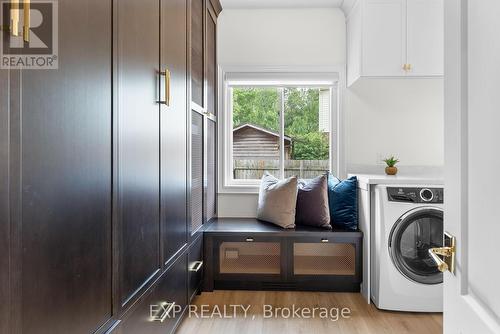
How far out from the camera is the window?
3.66 metres

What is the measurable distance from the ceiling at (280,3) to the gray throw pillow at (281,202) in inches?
68.6

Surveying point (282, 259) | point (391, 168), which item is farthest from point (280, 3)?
point (282, 259)

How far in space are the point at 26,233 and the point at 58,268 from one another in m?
0.18

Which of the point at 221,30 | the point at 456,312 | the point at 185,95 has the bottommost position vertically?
the point at 456,312

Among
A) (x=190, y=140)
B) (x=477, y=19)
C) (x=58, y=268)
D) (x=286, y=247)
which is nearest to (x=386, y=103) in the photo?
(x=286, y=247)

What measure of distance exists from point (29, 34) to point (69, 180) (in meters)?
0.39

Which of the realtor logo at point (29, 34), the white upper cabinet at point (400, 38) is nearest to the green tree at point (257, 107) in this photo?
the white upper cabinet at point (400, 38)

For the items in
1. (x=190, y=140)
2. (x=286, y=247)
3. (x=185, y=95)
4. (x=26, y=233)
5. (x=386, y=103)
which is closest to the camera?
(x=26, y=233)

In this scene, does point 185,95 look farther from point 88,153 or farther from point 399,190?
point 399,190

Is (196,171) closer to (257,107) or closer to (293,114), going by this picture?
(257,107)

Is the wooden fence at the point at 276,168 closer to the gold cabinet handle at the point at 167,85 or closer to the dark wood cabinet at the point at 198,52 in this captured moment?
the dark wood cabinet at the point at 198,52

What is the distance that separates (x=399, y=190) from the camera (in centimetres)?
258

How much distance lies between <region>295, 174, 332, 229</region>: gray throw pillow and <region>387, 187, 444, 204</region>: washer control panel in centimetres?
63

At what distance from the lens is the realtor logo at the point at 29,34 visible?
749 mm
